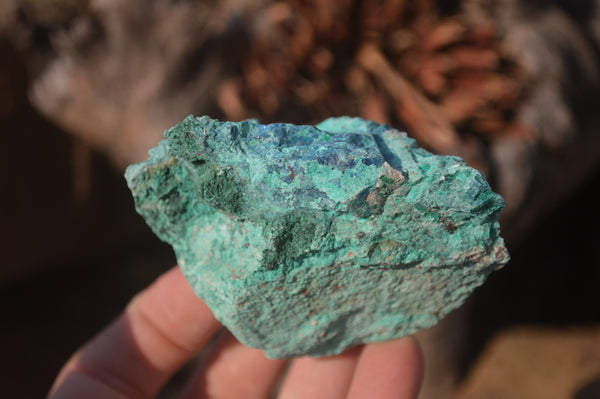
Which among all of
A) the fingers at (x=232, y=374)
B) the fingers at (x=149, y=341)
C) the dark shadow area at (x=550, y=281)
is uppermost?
the fingers at (x=149, y=341)

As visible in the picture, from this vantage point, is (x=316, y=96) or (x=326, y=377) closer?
(x=326, y=377)

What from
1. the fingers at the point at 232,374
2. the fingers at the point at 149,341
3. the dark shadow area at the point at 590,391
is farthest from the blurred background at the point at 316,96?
the fingers at the point at 232,374

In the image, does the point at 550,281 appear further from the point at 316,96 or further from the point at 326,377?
the point at 326,377

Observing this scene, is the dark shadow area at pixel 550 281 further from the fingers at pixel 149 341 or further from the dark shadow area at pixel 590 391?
the fingers at pixel 149 341

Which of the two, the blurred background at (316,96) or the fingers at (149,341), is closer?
the fingers at (149,341)

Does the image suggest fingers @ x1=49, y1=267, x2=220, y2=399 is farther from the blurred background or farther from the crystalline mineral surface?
the blurred background

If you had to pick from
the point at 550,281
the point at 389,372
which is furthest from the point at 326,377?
the point at 550,281

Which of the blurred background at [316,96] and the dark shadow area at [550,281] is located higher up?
the blurred background at [316,96]
